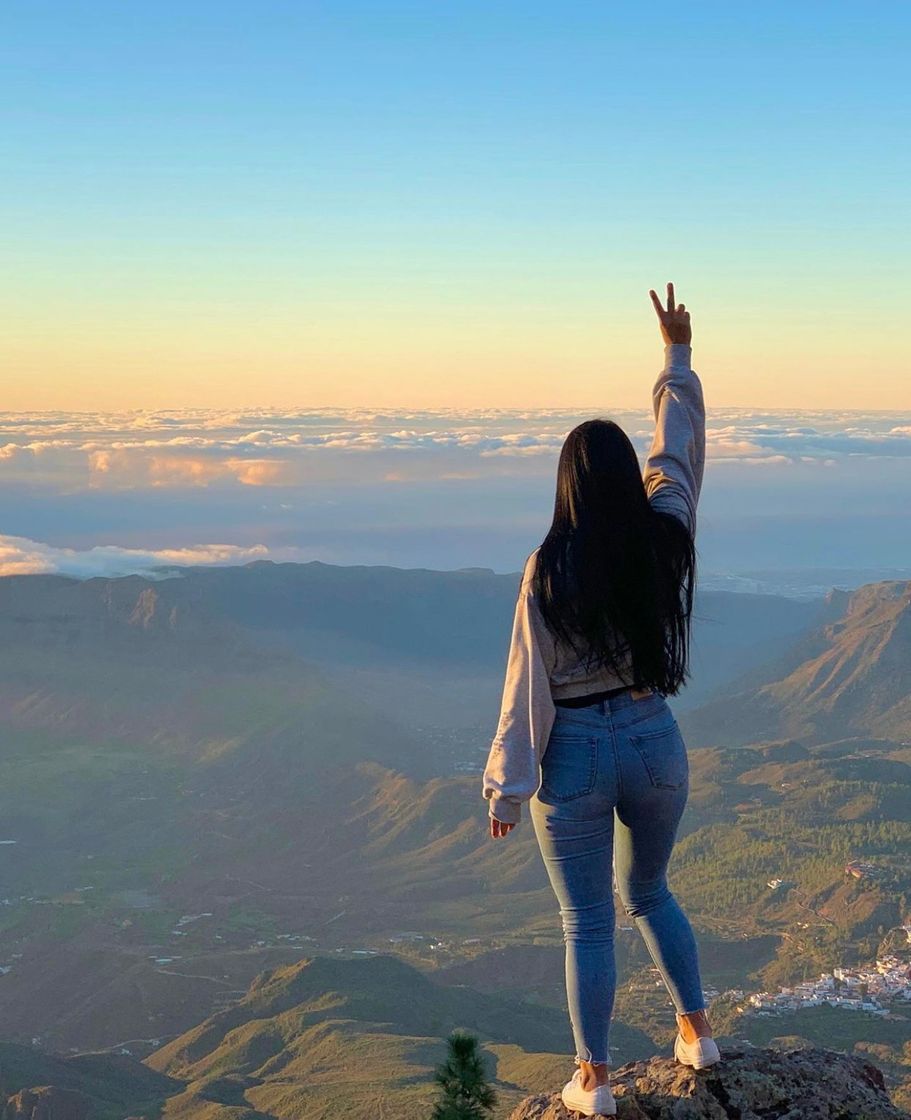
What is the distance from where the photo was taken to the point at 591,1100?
33.5 ft

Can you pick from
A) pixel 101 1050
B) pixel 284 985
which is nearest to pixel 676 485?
pixel 284 985

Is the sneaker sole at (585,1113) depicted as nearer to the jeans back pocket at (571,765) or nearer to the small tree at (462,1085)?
the small tree at (462,1085)

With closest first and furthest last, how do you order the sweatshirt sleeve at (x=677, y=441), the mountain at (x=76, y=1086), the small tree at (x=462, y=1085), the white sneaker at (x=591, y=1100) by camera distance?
the sweatshirt sleeve at (x=677, y=441) → the white sneaker at (x=591, y=1100) → the small tree at (x=462, y=1085) → the mountain at (x=76, y=1086)

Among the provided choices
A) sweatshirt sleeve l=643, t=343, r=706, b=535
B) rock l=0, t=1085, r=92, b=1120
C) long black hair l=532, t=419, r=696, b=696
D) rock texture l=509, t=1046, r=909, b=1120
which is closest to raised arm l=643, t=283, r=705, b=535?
sweatshirt sleeve l=643, t=343, r=706, b=535

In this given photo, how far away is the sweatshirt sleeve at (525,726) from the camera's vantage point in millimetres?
9352

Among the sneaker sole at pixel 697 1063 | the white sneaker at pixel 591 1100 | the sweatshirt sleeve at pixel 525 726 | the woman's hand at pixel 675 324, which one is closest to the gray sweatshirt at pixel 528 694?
the sweatshirt sleeve at pixel 525 726

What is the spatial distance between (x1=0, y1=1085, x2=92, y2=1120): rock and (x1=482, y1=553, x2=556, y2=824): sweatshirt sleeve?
131921 millimetres

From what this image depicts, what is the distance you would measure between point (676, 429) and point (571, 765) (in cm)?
289

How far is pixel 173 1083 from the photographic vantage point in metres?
147

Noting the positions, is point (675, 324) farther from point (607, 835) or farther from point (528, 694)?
point (607, 835)

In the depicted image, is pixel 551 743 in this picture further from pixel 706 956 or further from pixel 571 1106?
pixel 706 956

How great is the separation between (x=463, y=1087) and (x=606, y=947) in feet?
6.75

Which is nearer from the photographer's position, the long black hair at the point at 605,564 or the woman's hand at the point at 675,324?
the long black hair at the point at 605,564

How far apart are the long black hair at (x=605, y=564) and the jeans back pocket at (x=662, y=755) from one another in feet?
1.30
